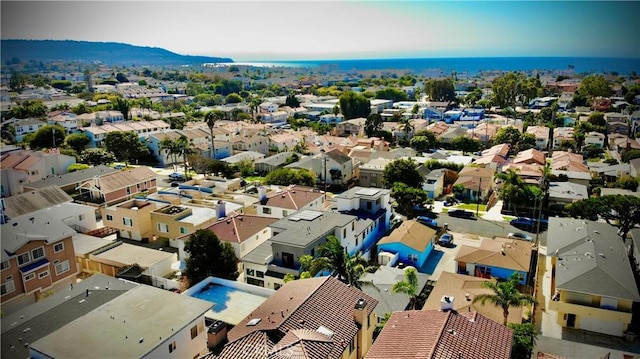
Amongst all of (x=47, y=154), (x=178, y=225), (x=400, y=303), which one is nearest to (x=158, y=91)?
(x=47, y=154)

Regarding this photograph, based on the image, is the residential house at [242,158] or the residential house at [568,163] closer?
the residential house at [568,163]

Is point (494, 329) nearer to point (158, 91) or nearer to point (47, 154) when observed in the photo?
point (47, 154)

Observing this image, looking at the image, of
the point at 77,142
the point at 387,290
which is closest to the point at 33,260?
the point at 387,290

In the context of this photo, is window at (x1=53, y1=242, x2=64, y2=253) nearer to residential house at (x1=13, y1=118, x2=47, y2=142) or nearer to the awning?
the awning

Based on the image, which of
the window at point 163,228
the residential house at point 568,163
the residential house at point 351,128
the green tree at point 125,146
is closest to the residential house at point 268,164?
the green tree at point 125,146

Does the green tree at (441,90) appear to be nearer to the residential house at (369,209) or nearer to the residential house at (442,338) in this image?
the residential house at (369,209)

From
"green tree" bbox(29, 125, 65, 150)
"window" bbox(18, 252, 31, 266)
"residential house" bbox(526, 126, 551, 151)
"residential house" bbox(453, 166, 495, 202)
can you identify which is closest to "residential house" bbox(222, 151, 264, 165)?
"green tree" bbox(29, 125, 65, 150)
